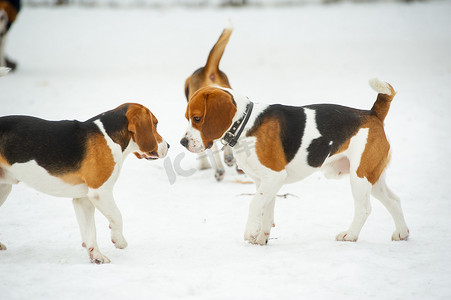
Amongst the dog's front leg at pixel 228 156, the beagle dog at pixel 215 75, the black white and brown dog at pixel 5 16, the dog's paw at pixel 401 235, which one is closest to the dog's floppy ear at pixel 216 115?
the dog's paw at pixel 401 235

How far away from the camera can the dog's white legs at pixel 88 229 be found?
4.11 m

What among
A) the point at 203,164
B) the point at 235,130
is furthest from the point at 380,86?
the point at 203,164

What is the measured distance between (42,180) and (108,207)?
54cm

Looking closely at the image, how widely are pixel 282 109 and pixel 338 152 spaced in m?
0.61

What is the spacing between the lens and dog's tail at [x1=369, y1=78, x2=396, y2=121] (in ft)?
14.5

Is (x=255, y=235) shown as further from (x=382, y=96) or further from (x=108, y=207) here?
(x=382, y=96)

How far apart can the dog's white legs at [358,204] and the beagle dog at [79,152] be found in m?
1.72

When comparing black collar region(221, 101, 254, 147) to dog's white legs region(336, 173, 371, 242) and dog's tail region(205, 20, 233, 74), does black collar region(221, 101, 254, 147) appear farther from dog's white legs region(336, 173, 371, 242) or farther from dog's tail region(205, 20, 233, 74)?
dog's tail region(205, 20, 233, 74)

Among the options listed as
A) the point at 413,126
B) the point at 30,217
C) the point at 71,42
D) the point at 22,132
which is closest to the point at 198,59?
the point at 71,42

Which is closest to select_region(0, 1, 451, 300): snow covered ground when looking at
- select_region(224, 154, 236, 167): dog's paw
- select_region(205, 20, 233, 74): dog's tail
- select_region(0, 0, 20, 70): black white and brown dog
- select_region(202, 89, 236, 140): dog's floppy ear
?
select_region(224, 154, 236, 167): dog's paw

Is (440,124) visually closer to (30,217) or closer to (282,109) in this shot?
(282,109)

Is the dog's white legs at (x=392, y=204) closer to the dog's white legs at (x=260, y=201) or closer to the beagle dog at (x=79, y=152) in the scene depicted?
the dog's white legs at (x=260, y=201)

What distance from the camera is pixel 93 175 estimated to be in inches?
157

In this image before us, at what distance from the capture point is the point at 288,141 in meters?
4.39
